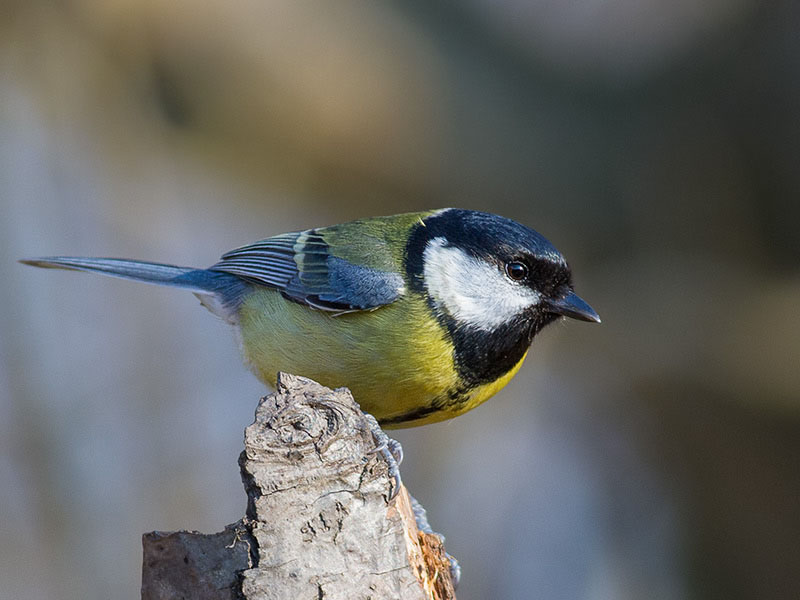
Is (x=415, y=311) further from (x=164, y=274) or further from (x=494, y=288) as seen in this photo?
(x=164, y=274)

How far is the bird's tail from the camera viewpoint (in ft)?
8.93

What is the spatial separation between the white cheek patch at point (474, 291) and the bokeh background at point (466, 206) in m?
1.41

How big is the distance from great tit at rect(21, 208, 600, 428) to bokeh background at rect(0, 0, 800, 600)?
1.24m

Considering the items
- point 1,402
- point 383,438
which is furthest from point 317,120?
point 383,438

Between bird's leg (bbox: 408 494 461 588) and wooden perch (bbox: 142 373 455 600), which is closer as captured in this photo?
wooden perch (bbox: 142 373 455 600)

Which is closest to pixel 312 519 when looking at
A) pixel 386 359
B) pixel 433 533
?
pixel 433 533

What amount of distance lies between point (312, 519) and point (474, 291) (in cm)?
106

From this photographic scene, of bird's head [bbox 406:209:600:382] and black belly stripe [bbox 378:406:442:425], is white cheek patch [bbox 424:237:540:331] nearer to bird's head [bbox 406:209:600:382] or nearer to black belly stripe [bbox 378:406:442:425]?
bird's head [bbox 406:209:600:382]

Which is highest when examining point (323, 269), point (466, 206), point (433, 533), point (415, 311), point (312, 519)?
point (466, 206)

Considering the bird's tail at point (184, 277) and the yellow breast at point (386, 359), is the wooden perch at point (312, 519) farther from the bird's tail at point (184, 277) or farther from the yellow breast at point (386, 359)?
the bird's tail at point (184, 277)

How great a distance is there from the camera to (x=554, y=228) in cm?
414

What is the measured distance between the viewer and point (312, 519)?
1.36m

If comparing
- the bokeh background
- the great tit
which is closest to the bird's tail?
the great tit

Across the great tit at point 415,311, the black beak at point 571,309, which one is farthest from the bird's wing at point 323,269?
the black beak at point 571,309
